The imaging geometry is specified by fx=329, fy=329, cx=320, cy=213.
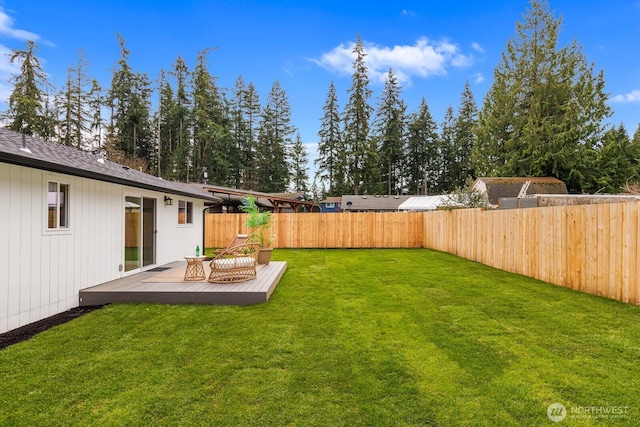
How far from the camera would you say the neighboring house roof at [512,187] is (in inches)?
709

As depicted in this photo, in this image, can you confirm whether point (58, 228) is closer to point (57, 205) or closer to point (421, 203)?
point (57, 205)

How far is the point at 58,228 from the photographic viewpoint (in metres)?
4.95

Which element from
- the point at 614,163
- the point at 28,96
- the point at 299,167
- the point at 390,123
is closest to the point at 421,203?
the point at 614,163

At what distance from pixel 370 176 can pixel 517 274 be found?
2698 centimetres

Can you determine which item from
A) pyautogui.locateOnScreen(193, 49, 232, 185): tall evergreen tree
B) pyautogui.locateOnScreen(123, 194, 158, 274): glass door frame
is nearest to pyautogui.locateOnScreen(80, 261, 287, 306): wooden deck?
pyautogui.locateOnScreen(123, 194, 158, 274): glass door frame

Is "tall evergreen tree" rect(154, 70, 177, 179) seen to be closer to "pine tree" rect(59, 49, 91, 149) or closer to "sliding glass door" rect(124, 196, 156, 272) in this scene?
"pine tree" rect(59, 49, 91, 149)

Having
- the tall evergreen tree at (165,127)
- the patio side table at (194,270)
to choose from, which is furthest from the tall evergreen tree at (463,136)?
the patio side table at (194,270)

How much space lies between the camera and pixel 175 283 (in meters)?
6.30

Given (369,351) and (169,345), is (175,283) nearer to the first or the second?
(169,345)

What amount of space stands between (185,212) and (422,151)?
3278cm

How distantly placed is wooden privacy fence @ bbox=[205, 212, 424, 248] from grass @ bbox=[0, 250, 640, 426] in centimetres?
932

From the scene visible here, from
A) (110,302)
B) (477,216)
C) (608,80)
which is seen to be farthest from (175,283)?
(608,80)

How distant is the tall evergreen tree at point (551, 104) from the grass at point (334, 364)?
64.1ft

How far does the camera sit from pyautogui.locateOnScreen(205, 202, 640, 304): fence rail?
5.23m
